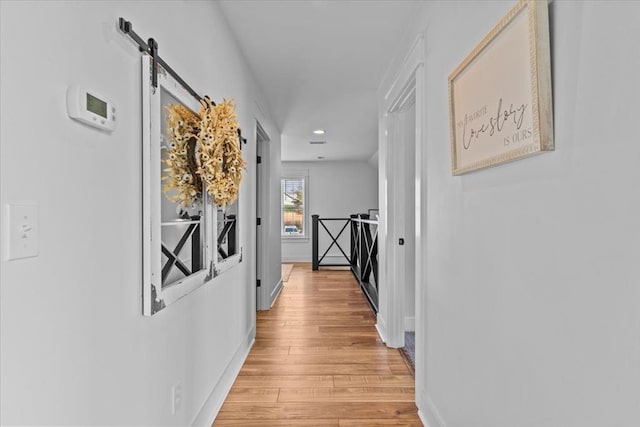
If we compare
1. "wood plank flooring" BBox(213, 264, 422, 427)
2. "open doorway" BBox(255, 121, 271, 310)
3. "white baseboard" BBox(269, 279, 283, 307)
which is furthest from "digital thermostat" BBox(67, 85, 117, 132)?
"white baseboard" BBox(269, 279, 283, 307)

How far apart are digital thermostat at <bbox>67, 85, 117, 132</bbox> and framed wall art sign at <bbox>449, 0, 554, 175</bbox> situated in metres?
1.15

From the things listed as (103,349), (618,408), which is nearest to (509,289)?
(618,408)

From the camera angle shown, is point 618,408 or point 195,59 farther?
point 195,59

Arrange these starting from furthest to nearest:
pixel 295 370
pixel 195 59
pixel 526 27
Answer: pixel 295 370 < pixel 195 59 < pixel 526 27

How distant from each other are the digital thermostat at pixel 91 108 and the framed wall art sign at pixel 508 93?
1.15 m

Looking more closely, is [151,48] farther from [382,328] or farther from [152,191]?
[382,328]

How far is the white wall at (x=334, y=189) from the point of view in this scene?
367 inches

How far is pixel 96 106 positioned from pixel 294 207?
27.3 feet

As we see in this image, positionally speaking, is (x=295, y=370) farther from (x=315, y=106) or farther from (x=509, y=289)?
(x=315, y=106)

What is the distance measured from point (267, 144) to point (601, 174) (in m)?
4.15

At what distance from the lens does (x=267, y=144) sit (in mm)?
4723

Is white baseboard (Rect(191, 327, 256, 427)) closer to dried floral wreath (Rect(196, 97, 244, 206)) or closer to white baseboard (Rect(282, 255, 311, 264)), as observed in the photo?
dried floral wreath (Rect(196, 97, 244, 206))

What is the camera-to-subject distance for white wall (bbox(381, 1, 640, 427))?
0.77 m

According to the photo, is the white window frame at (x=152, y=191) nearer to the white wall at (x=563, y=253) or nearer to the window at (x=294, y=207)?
the white wall at (x=563, y=253)
